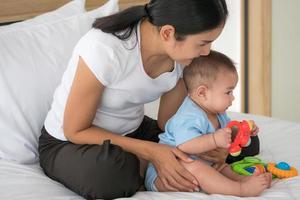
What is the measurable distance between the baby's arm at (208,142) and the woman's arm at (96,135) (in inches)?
1.0

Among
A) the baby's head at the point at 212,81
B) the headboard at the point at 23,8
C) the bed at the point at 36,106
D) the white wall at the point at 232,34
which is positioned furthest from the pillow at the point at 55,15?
the white wall at the point at 232,34

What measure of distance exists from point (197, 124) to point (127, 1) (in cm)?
89

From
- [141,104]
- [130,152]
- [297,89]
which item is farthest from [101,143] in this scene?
[297,89]

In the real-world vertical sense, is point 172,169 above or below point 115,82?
below

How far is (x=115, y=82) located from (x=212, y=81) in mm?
252

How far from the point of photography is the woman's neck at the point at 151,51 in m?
1.37

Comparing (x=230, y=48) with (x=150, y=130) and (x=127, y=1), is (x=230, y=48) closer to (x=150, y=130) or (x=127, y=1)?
(x=127, y=1)

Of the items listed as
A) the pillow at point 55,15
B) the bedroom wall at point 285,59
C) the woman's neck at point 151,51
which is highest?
the pillow at point 55,15

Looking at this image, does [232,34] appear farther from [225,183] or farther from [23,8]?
[225,183]

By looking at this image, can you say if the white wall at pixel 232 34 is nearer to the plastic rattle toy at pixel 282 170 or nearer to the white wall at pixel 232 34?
the white wall at pixel 232 34

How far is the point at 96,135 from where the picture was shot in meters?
1.35

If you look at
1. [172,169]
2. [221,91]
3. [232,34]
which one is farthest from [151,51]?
[232,34]

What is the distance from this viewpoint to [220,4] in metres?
1.27

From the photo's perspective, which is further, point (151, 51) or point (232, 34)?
point (232, 34)
